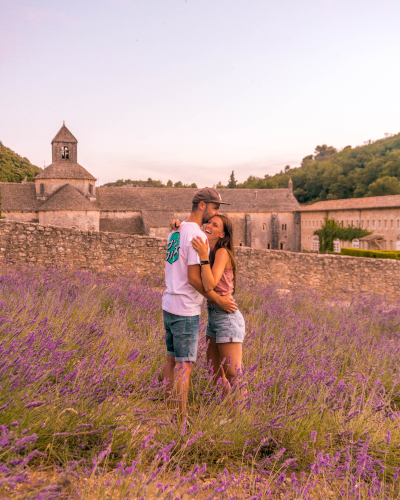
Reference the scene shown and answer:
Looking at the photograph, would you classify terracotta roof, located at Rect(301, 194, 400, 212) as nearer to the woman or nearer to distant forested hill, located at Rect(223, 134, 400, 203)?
distant forested hill, located at Rect(223, 134, 400, 203)

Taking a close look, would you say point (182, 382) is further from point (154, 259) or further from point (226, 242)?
point (154, 259)

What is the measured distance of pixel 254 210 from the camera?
4969 centimetres

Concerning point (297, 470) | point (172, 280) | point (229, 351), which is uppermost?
point (172, 280)

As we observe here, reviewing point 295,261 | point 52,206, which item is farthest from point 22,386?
point 52,206

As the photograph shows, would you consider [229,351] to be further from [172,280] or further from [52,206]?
[52,206]

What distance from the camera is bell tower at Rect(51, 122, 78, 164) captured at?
4316 cm

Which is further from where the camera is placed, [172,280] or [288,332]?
[288,332]

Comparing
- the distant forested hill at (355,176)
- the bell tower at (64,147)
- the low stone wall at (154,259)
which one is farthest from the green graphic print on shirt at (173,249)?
the distant forested hill at (355,176)

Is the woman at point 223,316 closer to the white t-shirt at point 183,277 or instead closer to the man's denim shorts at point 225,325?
the man's denim shorts at point 225,325

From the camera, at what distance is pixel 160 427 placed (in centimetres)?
229

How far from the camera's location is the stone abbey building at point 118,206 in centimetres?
3712

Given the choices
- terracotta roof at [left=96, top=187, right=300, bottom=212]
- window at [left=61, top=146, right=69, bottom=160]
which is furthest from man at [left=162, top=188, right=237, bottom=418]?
window at [left=61, top=146, right=69, bottom=160]

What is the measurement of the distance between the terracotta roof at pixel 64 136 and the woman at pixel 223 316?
147 feet

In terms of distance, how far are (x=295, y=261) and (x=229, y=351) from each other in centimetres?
1040
